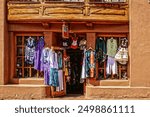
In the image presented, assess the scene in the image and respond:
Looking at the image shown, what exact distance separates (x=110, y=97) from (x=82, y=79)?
5.21 ft

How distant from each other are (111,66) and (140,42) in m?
1.71

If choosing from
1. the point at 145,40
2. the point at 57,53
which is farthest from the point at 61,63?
the point at 145,40

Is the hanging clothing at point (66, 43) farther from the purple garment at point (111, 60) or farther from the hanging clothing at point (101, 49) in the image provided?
the purple garment at point (111, 60)

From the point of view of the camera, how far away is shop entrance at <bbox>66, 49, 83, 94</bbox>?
16.8 meters

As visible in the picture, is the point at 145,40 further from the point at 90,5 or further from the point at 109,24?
the point at 90,5

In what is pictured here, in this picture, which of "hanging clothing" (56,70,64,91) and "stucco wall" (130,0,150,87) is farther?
"hanging clothing" (56,70,64,91)

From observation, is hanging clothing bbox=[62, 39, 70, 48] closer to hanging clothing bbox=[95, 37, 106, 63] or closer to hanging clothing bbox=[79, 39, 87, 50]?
hanging clothing bbox=[79, 39, 87, 50]

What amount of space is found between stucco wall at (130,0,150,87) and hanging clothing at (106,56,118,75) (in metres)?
0.88

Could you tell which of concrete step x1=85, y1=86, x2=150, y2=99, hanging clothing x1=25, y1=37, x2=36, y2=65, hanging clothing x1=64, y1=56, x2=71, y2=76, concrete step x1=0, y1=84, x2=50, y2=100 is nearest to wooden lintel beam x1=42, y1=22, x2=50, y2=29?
hanging clothing x1=25, y1=37, x2=36, y2=65

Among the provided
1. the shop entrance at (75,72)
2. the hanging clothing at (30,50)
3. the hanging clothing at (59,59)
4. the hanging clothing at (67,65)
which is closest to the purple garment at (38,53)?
the hanging clothing at (30,50)

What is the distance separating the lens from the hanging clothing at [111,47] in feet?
50.5

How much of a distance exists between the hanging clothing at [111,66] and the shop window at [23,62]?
3020 millimetres

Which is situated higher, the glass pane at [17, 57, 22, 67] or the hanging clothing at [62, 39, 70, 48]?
the hanging clothing at [62, 39, 70, 48]

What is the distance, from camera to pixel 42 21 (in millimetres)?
14984
